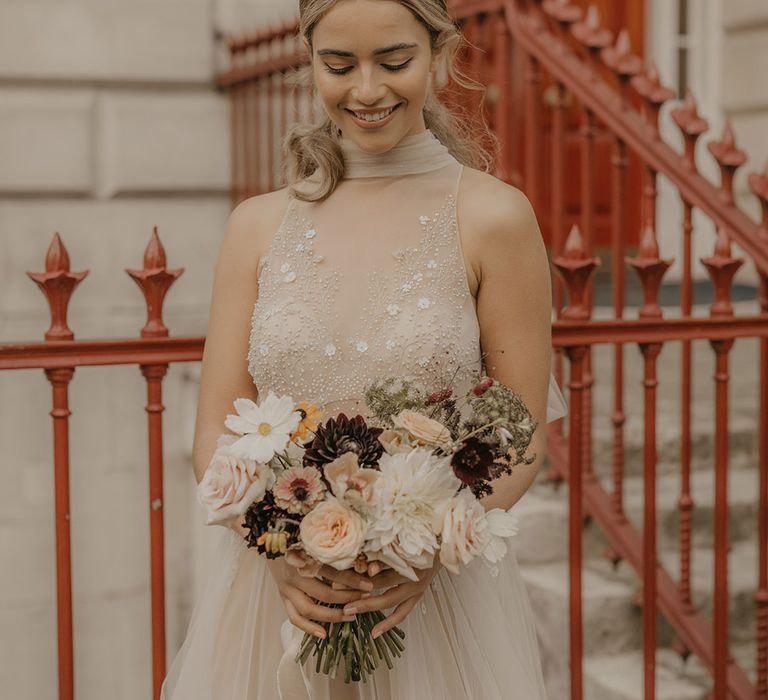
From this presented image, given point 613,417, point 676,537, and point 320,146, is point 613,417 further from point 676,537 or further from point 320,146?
point 320,146

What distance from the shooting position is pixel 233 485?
1.85 metres

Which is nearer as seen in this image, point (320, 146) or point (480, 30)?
point (320, 146)

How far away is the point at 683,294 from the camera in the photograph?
11.7 ft

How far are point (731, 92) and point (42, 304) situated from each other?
12.8 feet

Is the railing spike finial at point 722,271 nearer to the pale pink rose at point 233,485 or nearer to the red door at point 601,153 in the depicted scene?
the pale pink rose at point 233,485

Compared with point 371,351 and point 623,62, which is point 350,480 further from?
point 623,62

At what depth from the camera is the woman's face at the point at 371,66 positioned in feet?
6.79

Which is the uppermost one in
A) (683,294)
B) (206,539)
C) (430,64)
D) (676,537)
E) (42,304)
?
(430,64)

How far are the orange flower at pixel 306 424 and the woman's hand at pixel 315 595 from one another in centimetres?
20

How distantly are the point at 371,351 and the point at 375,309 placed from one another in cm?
7

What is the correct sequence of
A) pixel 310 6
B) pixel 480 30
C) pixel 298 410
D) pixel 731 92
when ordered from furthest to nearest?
1. pixel 731 92
2. pixel 480 30
3. pixel 310 6
4. pixel 298 410

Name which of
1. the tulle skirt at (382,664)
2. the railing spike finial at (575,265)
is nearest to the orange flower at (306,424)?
the tulle skirt at (382,664)

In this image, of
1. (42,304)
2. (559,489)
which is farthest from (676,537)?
(42,304)

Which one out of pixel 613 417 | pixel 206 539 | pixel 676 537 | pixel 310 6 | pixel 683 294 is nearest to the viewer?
pixel 310 6
